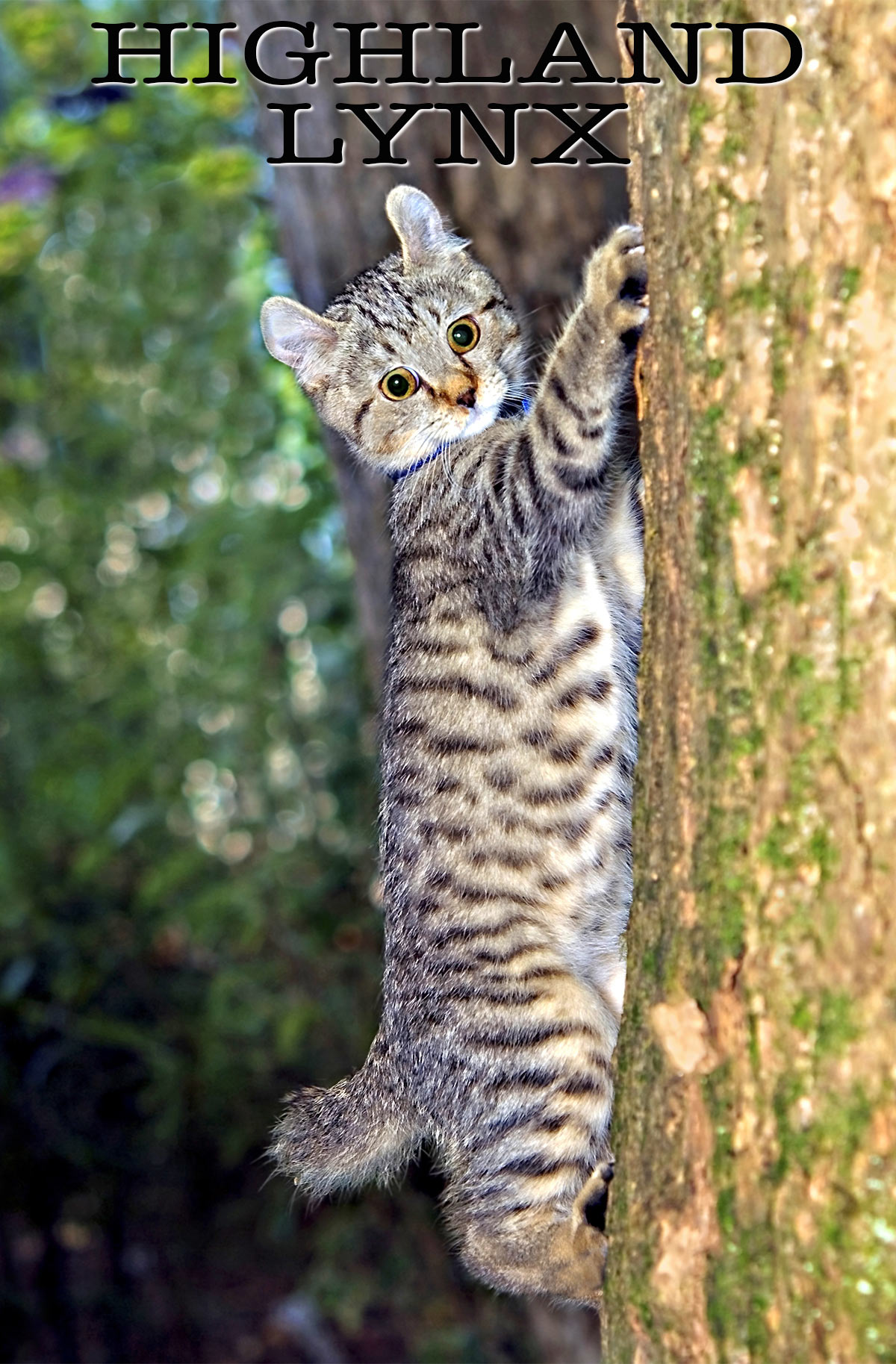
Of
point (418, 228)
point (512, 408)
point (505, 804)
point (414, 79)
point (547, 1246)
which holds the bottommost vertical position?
point (547, 1246)

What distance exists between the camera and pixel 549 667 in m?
2.36

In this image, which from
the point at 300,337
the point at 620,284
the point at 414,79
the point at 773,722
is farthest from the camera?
the point at 414,79

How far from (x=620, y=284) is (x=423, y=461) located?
80cm

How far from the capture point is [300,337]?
2766 mm

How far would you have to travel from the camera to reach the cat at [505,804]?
217 cm

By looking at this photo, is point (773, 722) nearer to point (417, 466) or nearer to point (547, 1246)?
point (547, 1246)

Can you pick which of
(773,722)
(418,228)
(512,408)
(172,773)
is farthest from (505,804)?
(172,773)

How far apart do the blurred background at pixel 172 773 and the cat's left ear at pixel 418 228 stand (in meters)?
0.95

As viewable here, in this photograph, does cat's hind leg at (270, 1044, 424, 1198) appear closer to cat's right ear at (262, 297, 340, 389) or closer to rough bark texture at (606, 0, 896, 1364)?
rough bark texture at (606, 0, 896, 1364)

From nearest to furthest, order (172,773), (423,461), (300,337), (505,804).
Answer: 1. (505,804)
2. (423,461)
3. (300,337)
4. (172,773)

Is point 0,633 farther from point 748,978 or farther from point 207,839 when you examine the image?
point 748,978

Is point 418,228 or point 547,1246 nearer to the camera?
point 547,1246

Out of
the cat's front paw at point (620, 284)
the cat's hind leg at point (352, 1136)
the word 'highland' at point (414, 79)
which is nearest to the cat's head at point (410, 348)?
the word 'highland' at point (414, 79)

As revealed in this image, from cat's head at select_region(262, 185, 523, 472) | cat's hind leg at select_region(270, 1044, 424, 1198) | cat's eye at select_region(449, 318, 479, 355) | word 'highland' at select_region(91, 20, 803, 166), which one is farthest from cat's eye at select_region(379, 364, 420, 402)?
cat's hind leg at select_region(270, 1044, 424, 1198)
